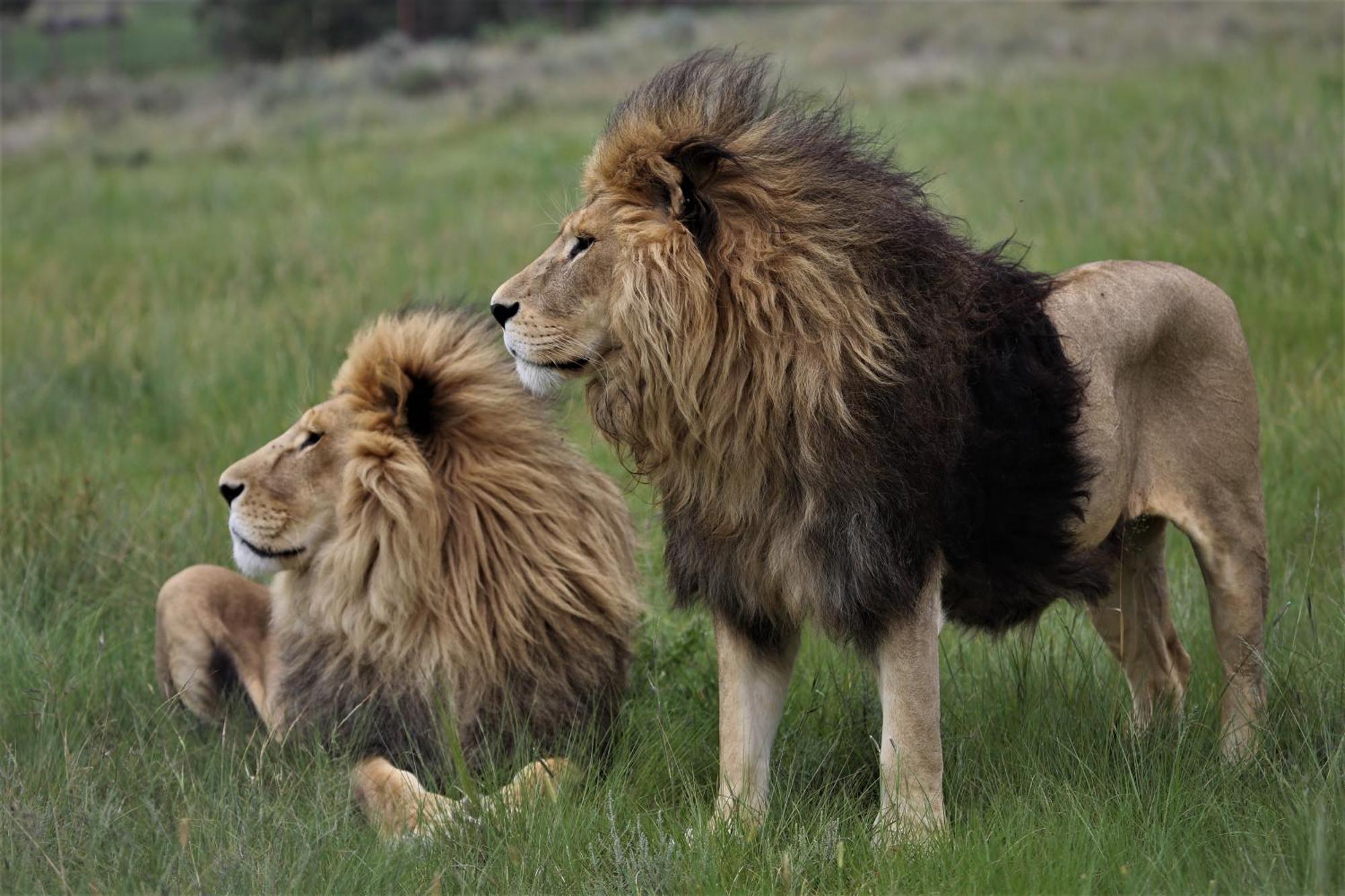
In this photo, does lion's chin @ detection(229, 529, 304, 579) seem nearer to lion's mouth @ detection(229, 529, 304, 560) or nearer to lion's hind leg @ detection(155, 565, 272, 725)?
lion's mouth @ detection(229, 529, 304, 560)

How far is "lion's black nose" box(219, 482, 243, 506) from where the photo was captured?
14.0 feet

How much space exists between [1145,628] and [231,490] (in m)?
2.73

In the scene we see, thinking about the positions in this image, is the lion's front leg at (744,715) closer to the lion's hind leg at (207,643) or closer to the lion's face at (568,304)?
the lion's face at (568,304)

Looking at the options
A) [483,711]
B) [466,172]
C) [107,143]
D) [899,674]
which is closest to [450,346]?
[483,711]

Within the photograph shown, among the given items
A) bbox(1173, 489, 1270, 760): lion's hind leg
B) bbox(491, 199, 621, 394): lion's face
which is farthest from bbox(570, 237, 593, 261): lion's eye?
bbox(1173, 489, 1270, 760): lion's hind leg

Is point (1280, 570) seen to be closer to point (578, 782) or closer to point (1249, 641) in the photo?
point (1249, 641)

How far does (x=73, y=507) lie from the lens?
5.61 metres

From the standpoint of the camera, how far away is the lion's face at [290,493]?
14.0 feet

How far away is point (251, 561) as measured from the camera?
4.29 m

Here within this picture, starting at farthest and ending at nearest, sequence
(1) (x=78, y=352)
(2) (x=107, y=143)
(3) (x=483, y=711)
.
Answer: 1. (2) (x=107, y=143)
2. (1) (x=78, y=352)
3. (3) (x=483, y=711)

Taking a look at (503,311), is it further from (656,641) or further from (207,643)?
(207,643)

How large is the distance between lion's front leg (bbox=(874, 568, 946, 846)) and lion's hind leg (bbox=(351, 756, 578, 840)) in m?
0.83

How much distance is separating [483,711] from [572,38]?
1034 inches

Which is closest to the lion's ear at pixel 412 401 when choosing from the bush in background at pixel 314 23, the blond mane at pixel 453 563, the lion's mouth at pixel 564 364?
the blond mane at pixel 453 563
